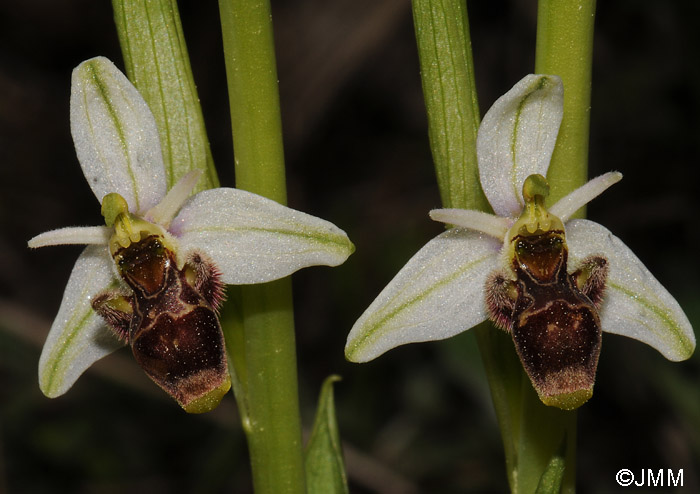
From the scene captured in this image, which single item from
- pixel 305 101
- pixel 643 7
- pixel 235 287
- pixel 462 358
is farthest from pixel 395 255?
pixel 235 287

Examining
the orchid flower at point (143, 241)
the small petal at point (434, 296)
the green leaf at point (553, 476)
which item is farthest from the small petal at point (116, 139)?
the green leaf at point (553, 476)

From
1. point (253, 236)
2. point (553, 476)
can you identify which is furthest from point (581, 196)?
point (253, 236)

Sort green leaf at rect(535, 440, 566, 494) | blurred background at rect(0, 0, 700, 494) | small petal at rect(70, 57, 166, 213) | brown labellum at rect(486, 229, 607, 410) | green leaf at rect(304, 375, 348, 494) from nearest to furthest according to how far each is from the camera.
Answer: brown labellum at rect(486, 229, 607, 410)
green leaf at rect(535, 440, 566, 494)
small petal at rect(70, 57, 166, 213)
green leaf at rect(304, 375, 348, 494)
blurred background at rect(0, 0, 700, 494)

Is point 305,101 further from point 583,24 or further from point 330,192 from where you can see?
point 583,24

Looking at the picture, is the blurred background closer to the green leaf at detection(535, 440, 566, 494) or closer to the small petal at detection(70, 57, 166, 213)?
the green leaf at detection(535, 440, 566, 494)

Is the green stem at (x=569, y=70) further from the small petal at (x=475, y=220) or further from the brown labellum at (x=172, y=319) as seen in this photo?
the brown labellum at (x=172, y=319)

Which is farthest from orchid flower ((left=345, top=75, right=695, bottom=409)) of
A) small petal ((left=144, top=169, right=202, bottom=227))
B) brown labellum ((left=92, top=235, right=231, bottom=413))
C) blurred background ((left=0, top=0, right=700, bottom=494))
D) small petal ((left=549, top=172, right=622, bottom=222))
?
blurred background ((left=0, top=0, right=700, bottom=494))
